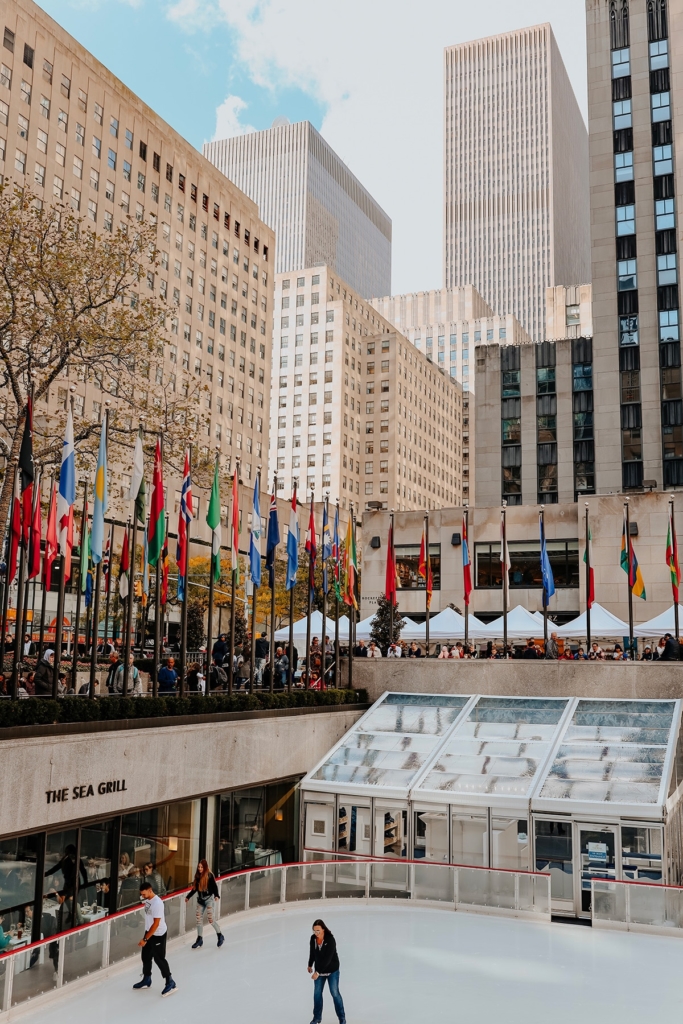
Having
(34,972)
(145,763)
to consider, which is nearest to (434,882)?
(145,763)

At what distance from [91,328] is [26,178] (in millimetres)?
41052

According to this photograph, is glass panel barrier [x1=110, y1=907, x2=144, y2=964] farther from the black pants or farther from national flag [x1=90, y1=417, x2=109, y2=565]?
national flag [x1=90, y1=417, x2=109, y2=565]

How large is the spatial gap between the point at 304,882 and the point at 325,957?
26.4 ft

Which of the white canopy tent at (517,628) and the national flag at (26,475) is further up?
the national flag at (26,475)

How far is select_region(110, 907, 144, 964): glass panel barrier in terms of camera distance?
1616 centimetres

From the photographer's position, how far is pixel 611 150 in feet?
257

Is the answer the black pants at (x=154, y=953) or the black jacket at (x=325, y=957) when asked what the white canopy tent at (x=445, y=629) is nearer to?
the black pants at (x=154, y=953)

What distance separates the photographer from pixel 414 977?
16.5m

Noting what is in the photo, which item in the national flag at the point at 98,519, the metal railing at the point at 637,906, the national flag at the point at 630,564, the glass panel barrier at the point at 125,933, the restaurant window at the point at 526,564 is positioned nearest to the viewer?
the glass panel barrier at the point at 125,933

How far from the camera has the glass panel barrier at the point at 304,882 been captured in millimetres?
21312

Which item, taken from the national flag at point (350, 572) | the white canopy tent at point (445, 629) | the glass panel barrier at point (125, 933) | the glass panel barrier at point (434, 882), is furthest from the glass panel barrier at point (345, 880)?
the white canopy tent at point (445, 629)

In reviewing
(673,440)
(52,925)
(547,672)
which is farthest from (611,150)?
(52,925)

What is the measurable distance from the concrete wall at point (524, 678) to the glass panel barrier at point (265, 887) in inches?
419

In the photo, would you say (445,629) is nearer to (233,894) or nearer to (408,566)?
(408,566)
